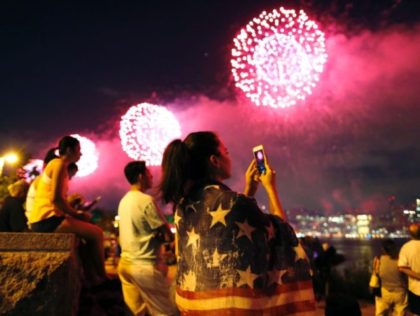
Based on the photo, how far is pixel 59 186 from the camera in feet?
14.0

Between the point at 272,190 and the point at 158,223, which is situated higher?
the point at 272,190

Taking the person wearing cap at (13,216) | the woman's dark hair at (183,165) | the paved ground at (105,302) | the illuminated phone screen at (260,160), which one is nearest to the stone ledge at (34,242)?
the paved ground at (105,302)

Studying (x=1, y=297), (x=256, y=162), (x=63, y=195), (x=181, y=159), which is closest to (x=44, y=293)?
(x=1, y=297)

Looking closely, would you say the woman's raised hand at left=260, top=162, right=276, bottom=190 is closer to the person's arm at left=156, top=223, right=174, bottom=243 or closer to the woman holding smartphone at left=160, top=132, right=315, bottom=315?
the woman holding smartphone at left=160, top=132, right=315, bottom=315

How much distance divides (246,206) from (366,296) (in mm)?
12668

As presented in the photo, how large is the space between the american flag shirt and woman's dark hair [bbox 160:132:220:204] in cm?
25

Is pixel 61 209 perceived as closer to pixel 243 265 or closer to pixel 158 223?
pixel 158 223

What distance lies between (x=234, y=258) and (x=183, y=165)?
0.66 meters

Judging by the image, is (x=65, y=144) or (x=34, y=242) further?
(x=65, y=144)

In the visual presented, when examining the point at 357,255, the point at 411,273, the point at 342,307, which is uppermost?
the point at 342,307

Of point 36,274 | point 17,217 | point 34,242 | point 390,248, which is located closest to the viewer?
point 36,274

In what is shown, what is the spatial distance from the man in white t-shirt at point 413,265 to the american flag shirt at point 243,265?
5.02 meters

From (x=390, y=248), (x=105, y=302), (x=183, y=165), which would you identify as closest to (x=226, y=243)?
(x=183, y=165)

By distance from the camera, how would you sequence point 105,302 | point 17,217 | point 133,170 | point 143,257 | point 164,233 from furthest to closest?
1. point 17,217
2. point 105,302
3. point 133,170
4. point 164,233
5. point 143,257
